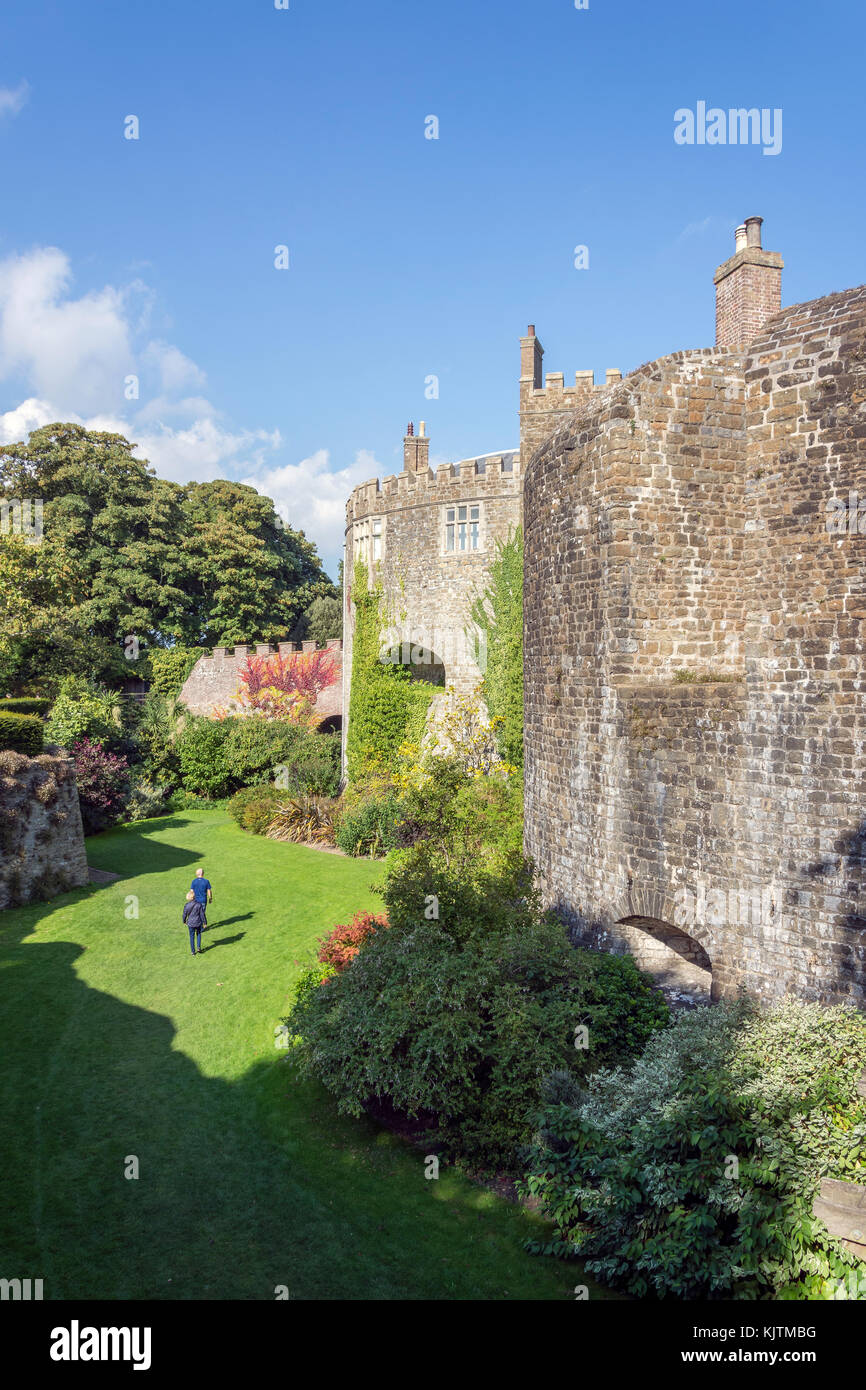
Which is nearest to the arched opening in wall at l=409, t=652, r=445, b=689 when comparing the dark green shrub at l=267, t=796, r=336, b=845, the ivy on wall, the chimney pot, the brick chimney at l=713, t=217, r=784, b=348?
the ivy on wall

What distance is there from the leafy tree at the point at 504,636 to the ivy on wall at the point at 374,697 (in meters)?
2.61

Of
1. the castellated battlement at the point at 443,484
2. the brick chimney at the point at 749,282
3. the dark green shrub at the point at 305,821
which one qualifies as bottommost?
the dark green shrub at the point at 305,821

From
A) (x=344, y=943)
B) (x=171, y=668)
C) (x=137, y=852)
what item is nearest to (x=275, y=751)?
(x=137, y=852)

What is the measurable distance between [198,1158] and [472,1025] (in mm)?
3211

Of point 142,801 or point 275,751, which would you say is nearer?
point 142,801

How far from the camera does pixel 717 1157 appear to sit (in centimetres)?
618

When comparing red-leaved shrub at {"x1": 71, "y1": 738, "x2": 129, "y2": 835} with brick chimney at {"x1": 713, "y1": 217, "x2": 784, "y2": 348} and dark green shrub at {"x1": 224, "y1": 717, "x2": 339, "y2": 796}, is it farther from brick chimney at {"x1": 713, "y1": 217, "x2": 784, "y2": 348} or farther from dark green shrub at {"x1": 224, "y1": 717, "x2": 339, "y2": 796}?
brick chimney at {"x1": 713, "y1": 217, "x2": 784, "y2": 348}

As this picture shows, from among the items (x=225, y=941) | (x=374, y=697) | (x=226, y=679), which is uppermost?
(x=226, y=679)

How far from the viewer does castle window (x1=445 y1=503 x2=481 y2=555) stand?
21.8m

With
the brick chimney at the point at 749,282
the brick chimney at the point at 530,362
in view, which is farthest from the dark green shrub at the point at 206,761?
the brick chimney at the point at 749,282

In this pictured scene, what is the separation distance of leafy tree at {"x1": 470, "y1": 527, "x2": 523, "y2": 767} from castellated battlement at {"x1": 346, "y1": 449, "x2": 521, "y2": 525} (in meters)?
1.59

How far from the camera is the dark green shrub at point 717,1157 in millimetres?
5789

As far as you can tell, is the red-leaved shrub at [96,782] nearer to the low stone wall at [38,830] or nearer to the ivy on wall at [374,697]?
the low stone wall at [38,830]

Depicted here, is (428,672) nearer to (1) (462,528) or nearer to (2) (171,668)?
(1) (462,528)
